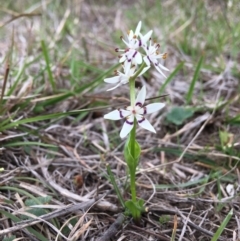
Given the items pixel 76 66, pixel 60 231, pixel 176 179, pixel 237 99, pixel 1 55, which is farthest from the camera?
pixel 1 55

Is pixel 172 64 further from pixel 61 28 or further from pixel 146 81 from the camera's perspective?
pixel 61 28

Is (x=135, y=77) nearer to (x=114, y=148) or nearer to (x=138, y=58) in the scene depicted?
(x=138, y=58)

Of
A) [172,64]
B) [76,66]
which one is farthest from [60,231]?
[172,64]

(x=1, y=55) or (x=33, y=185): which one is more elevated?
(x=1, y=55)

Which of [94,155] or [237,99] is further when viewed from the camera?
[237,99]

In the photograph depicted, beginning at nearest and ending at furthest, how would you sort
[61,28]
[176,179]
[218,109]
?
[176,179] → [218,109] → [61,28]

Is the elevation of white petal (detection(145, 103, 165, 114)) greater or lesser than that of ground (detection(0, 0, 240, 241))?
greater

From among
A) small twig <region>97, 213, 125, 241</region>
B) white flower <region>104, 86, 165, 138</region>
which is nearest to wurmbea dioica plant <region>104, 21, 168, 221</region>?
white flower <region>104, 86, 165, 138</region>

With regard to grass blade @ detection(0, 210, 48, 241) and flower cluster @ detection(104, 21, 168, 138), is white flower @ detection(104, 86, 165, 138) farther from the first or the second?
grass blade @ detection(0, 210, 48, 241)
